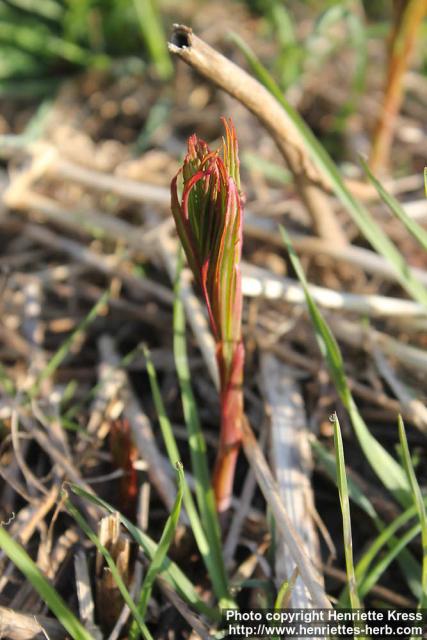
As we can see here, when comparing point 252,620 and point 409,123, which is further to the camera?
point 409,123

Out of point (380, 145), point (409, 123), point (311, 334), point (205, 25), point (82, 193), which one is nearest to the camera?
point (311, 334)

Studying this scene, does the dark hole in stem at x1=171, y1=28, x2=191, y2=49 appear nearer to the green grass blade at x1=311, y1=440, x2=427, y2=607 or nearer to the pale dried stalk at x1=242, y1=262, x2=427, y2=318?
the pale dried stalk at x1=242, y1=262, x2=427, y2=318

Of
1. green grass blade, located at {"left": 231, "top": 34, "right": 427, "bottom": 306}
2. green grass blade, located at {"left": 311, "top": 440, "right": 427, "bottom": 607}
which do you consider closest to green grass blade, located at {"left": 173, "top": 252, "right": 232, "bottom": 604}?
green grass blade, located at {"left": 311, "top": 440, "right": 427, "bottom": 607}

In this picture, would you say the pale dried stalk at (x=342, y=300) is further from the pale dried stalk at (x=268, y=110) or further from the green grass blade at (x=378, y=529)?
the green grass blade at (x=378, y=529)

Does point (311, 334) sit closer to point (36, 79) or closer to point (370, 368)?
point (370, 368)

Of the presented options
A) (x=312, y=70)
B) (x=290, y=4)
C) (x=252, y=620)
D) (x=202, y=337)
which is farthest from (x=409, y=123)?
(x=252, y=620)

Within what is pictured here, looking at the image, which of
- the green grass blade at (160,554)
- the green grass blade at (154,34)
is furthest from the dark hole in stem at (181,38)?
the green grass blade at (154,34)

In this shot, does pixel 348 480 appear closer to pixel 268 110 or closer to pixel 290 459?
pixel 290 459

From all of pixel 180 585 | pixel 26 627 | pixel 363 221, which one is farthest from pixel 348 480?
pixel 26 627
